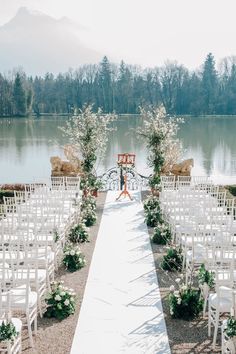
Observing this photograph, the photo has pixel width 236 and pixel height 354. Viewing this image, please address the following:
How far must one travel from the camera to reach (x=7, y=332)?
5.60 metres

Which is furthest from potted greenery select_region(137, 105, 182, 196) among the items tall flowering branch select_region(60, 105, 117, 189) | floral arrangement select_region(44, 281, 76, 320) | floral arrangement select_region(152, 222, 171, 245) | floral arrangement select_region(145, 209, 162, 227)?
floral arrangement select_region(44, 281, 76, 320)

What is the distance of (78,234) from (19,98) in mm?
72510

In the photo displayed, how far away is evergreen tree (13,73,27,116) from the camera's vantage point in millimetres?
80438

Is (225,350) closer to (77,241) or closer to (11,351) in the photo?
(11,351)

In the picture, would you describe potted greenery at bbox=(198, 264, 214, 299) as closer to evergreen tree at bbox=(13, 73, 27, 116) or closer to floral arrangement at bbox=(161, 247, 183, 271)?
floral arrangement at bbox=(161, 247, 183, 271)

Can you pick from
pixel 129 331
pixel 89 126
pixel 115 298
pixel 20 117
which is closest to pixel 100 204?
pixel 89 126

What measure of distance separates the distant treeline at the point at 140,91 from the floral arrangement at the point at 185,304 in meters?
80.8

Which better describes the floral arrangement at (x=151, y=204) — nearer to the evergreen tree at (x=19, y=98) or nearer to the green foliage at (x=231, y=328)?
the green foliage at (x=231, y=328)

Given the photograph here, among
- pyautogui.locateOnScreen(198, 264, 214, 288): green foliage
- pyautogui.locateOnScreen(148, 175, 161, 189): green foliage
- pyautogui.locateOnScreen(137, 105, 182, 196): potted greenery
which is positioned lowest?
pyautogui.locateOnScreen(198, 264, 214, 288): green foliage

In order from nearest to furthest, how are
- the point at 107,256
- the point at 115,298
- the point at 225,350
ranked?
the point at 225,350
the point at 115,298
the point at 107,256

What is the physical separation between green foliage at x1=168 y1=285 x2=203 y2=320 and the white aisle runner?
0.87 feet

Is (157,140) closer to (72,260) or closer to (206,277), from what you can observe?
(72,260)

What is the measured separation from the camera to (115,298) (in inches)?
312

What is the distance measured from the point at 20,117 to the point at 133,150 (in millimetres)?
46464
